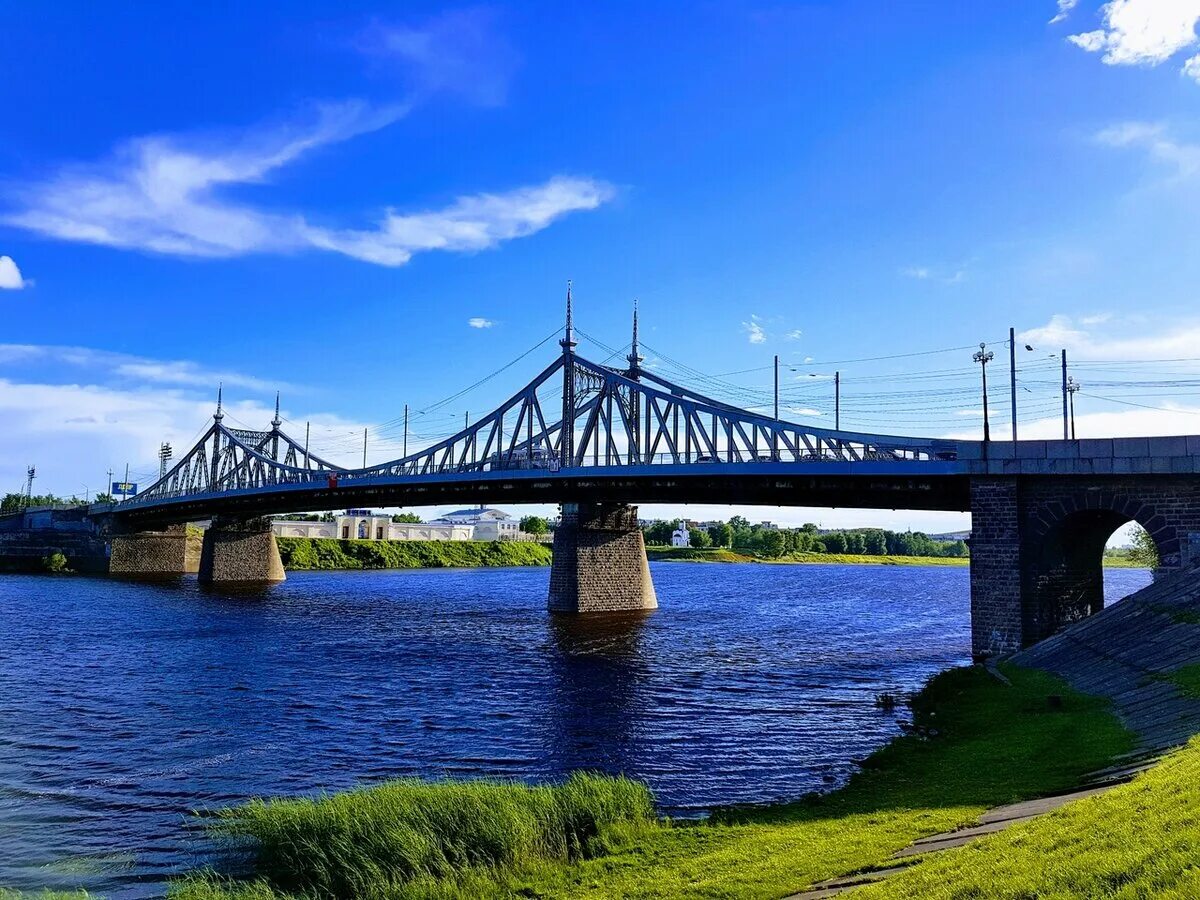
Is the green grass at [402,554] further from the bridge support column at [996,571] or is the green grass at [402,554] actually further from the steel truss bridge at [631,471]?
the bridge support column at [996,571]

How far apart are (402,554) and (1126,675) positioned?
421ft

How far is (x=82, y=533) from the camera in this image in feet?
345

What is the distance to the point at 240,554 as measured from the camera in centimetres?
9388

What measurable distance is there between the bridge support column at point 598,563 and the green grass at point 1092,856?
5141cm

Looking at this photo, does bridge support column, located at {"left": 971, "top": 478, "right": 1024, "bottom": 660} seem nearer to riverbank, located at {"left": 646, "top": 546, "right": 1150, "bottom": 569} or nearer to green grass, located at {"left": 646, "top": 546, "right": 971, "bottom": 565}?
riverbank, located at {"left": 646, "top": 546, "right": 1150, "bottom": 569}

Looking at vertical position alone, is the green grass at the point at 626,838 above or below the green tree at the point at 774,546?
above

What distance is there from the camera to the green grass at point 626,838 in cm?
1077

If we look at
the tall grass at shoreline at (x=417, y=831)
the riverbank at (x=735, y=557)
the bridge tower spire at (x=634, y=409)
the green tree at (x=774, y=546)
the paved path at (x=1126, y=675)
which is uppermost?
the bridge tower spire at (x=634, y=409)

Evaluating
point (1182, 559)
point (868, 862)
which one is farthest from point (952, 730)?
point (1182, 559)

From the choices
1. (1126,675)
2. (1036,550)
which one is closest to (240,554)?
(1036,550)

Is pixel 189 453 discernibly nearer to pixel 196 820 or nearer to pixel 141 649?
pixel 141 649

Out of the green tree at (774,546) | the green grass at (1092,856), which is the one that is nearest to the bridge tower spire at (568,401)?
the green grass at (1092,856)

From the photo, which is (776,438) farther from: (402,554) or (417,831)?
(402,554)

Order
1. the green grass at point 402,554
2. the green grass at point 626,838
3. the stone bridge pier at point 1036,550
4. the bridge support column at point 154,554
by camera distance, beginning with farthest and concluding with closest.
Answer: the green grass at point 402,554 → the bridge support column at point 154,554 → the stone bridge pier at point 1036,550 → the green grass at point 626,838
